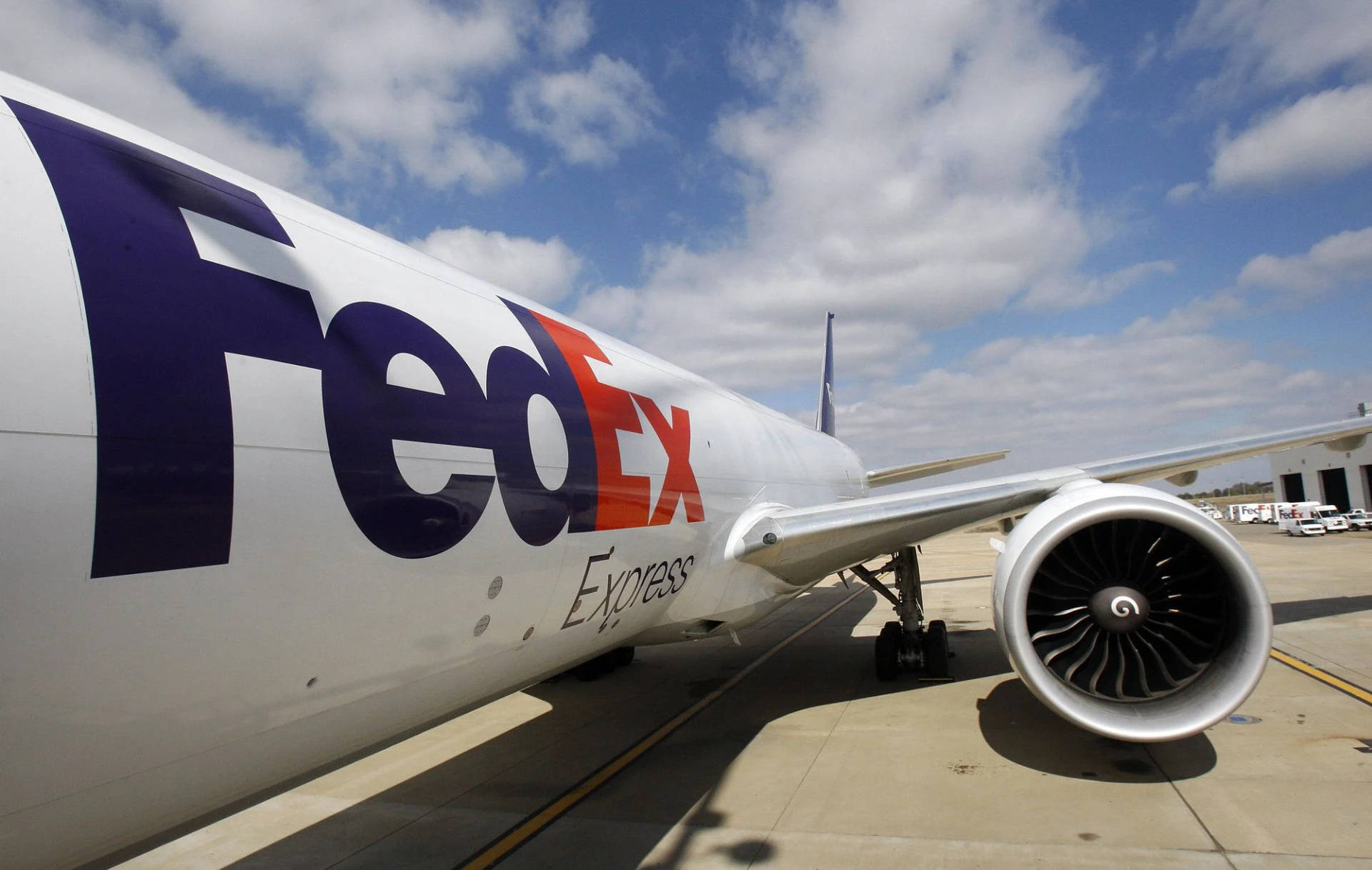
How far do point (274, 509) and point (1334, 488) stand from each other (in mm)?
65319

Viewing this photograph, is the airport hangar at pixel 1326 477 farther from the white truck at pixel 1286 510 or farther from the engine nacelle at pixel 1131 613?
the engine nacelle at pixel 1131 613

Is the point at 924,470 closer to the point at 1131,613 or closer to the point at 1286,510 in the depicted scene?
the point at 1131,613

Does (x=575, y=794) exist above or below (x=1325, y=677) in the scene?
above

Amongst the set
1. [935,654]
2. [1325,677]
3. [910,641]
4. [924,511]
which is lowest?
[1325,677]

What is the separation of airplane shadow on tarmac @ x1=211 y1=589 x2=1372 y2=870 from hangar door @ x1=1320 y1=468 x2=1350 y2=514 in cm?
5466

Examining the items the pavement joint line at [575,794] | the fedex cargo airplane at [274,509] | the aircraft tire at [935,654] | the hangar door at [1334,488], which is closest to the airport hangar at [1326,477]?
the hangar door at [1334,488]

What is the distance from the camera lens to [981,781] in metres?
6.05

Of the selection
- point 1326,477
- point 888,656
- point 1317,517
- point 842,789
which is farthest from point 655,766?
point 1326,477

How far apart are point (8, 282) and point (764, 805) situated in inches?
→ 211

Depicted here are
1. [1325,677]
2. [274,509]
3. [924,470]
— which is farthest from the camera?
[924,470]

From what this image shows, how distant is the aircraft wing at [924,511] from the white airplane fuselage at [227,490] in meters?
3.30

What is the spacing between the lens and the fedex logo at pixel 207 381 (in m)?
2.29

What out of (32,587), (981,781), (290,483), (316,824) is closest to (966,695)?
(981,781)

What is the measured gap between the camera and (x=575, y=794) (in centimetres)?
621
